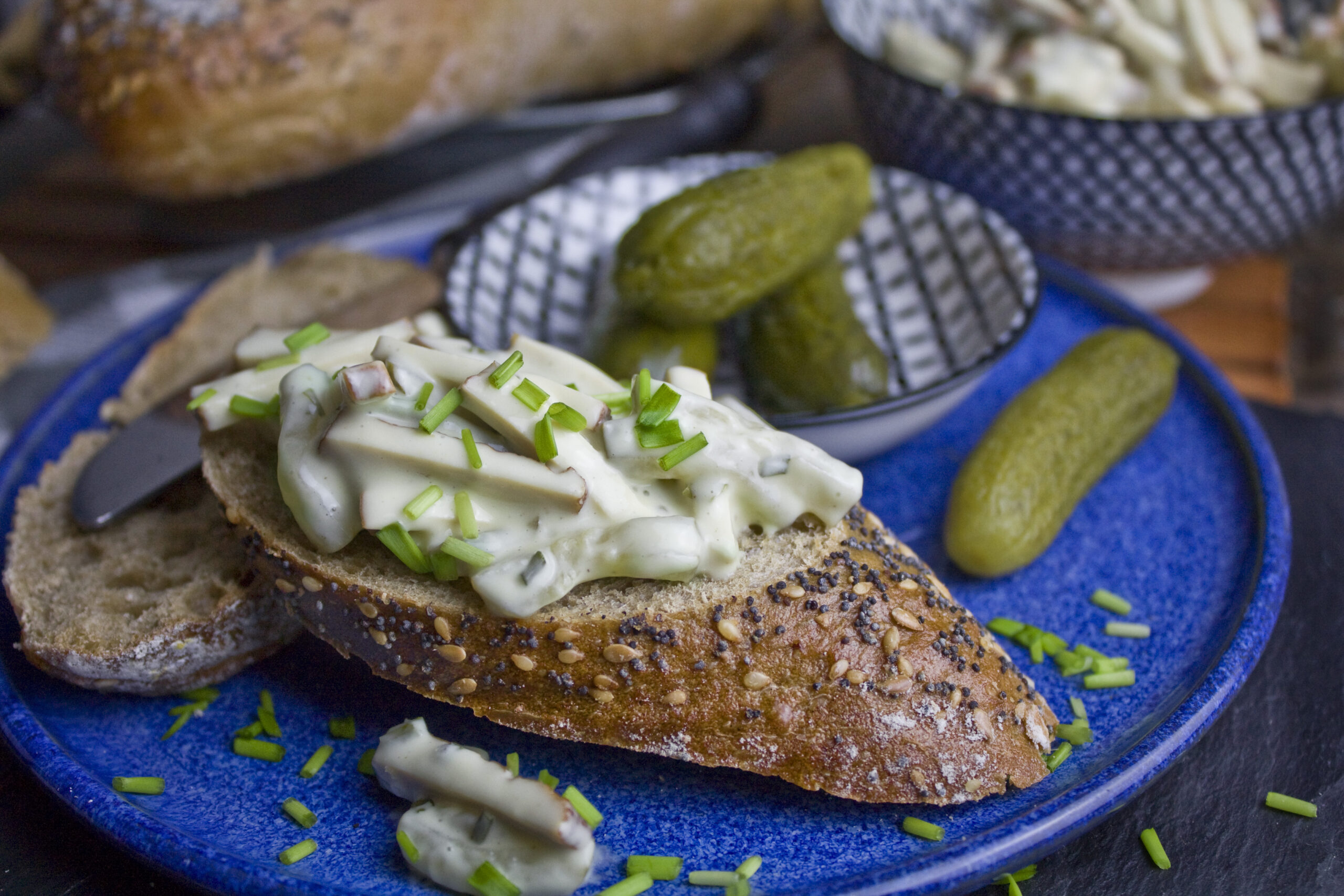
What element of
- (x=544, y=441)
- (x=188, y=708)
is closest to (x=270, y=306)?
(x=188, y=708)

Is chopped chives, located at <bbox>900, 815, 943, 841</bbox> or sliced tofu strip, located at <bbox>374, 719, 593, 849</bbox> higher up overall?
sliced tofu strip, located at <bbox>374, 719, 593, 849</bbox>

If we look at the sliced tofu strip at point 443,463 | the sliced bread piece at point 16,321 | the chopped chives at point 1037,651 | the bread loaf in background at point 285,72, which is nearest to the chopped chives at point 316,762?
the sliced tofu strip at point 443,463

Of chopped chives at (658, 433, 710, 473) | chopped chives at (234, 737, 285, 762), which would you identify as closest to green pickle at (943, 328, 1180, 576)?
chopped chives at (658, 433, 710, 473)

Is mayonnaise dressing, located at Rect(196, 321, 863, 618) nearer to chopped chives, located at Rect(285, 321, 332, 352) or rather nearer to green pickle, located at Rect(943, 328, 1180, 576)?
chopped chives, located at Rect(285, 321, 332, 352)

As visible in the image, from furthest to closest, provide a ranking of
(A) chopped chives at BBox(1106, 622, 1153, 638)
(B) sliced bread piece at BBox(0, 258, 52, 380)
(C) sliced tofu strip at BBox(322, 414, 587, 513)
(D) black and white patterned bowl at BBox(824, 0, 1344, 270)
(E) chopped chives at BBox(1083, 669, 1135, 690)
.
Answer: (B) sliced bread piece at BBox(0, 258, 52, 380) < (D) black and white patterned bowl at BBox(824, 0, 1344, 270) < (A) chopped chives at BBox(1106, 622, 1153, 638) < (E) chopped chives at BBox(1083, 669, 1135, 690) < (C) sliced tofu strip at BBox(322, 414, 587, 513)

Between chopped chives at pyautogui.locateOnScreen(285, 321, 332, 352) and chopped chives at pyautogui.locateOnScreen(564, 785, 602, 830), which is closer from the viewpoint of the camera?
chopped chives at pyautogui.locateOnScreen(564, 785, 602, 830)

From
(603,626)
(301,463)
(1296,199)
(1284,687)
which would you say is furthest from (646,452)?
(1296,199)

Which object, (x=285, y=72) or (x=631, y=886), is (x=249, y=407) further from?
(x=285, y=72)
